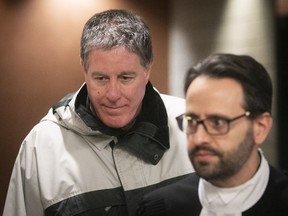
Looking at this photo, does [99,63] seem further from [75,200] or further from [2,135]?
[2,135]

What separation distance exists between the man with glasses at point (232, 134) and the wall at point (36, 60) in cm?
93

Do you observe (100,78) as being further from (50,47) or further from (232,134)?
(50,47)

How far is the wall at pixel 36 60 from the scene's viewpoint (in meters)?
1.90

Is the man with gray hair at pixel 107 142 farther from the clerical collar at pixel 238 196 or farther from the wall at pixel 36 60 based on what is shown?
the wall at pixel 36 60

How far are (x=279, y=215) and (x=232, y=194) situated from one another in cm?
11

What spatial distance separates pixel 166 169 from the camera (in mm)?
1285

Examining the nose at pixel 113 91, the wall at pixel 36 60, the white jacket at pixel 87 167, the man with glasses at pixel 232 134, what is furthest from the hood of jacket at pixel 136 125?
the wall at pixel 36 60

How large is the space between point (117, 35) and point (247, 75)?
0.46 meters

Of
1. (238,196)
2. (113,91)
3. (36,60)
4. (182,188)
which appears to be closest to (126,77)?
(113,91)

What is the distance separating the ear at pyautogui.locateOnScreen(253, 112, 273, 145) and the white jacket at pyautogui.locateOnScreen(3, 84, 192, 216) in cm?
36

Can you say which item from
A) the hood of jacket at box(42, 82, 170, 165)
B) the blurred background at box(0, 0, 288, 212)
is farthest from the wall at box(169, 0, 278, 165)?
the hood of jacket at box(42, 82, 170, 165)

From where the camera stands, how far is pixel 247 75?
2.97ft

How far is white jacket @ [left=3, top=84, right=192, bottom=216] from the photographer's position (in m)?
1.28

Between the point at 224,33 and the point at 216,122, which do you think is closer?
the point at 216,122
